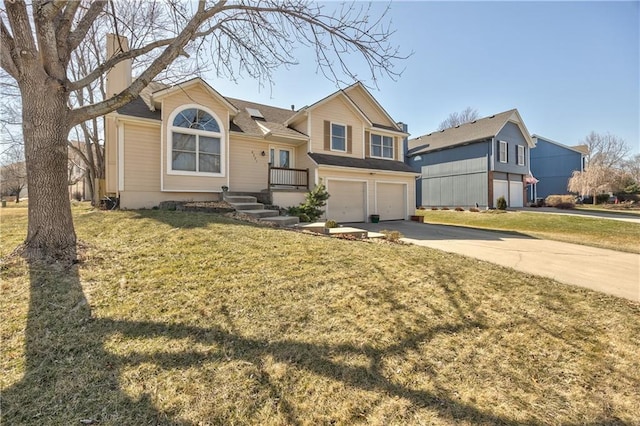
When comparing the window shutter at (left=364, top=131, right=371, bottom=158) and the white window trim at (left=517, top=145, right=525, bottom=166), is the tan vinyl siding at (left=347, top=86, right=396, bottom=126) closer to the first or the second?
the window shutter at (left=364, top=131, right=371, bottom=158)

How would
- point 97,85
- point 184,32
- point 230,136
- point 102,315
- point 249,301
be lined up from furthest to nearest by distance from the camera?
point 97,85 → point 230,136 → point 184,32 → point 249,301 → point 102,315

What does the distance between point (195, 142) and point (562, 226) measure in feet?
57.0

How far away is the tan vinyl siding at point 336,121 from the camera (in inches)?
574

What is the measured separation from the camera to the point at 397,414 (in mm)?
2189

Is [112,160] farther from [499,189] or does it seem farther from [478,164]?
[499,189]

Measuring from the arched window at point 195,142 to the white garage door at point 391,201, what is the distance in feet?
28.2

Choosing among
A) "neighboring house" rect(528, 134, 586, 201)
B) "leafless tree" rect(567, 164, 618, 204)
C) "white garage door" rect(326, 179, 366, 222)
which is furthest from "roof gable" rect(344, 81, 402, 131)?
"leafless tree" rect(567, 164, 618, 204)

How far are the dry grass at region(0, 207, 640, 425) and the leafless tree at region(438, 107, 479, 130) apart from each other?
41.6 metres

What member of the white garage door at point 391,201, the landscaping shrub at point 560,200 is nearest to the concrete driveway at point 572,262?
the white garage door at point 391,201

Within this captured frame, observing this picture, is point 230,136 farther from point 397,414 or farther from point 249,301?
point 397,414

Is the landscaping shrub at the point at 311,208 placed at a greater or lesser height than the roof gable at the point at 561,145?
lesser

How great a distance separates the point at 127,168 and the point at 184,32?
22.5 ft

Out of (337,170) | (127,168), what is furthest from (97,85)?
(337,170)

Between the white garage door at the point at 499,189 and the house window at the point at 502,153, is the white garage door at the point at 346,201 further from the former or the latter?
the house window at the point at 502,153
